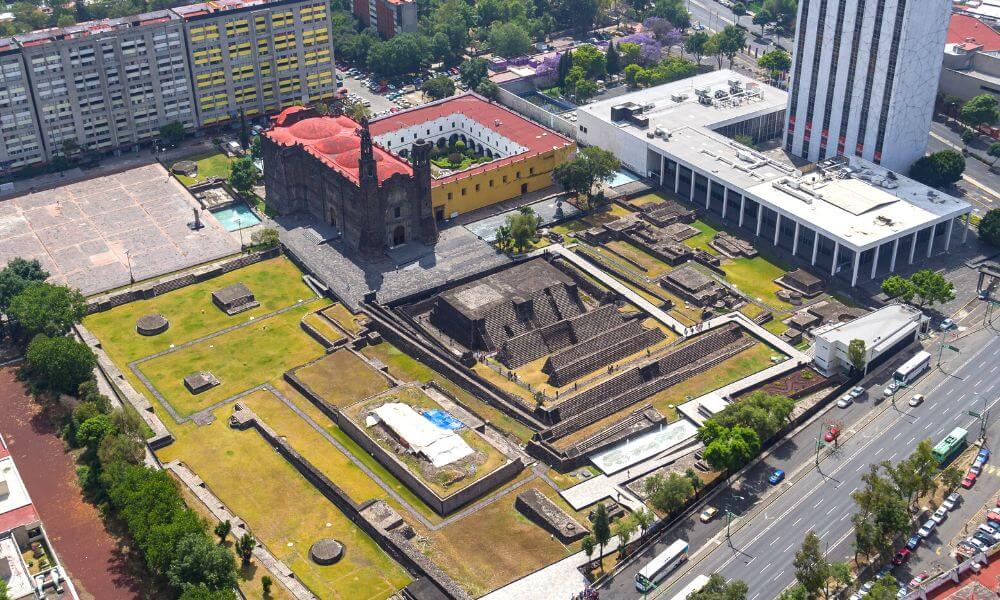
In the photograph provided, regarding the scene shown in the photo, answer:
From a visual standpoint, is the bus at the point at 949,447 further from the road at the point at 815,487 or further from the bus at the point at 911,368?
the bus at the point at 911,368

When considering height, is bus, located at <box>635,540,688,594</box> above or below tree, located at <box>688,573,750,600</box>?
below

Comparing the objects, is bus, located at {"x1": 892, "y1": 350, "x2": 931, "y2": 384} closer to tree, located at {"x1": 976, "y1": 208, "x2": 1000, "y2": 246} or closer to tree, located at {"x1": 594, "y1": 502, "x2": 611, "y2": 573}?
tree, located at {"x1": 976, "y1": 208, "x2": 1000, "y2": 246}

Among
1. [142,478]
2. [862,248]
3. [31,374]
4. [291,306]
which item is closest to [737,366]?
[862,248]

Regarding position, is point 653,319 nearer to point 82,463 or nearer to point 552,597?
point 552,597

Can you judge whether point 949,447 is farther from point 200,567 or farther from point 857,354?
point 200,567

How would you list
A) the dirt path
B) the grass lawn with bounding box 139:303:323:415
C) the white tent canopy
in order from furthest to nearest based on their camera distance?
the grass lawn with bounding box 139:303:323:415 → the white tent canopy → the dirt path

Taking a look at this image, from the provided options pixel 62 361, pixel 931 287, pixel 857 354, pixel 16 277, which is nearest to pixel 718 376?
pixel 857 354

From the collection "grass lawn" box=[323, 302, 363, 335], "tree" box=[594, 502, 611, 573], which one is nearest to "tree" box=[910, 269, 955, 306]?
"tree" box=[594, 502, 611, 573]

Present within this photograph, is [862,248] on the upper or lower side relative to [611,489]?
upper

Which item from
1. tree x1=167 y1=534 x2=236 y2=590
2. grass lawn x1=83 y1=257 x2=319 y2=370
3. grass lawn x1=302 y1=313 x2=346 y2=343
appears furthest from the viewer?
grass lawn x1=302 y1=313 x2=346 y2=343
